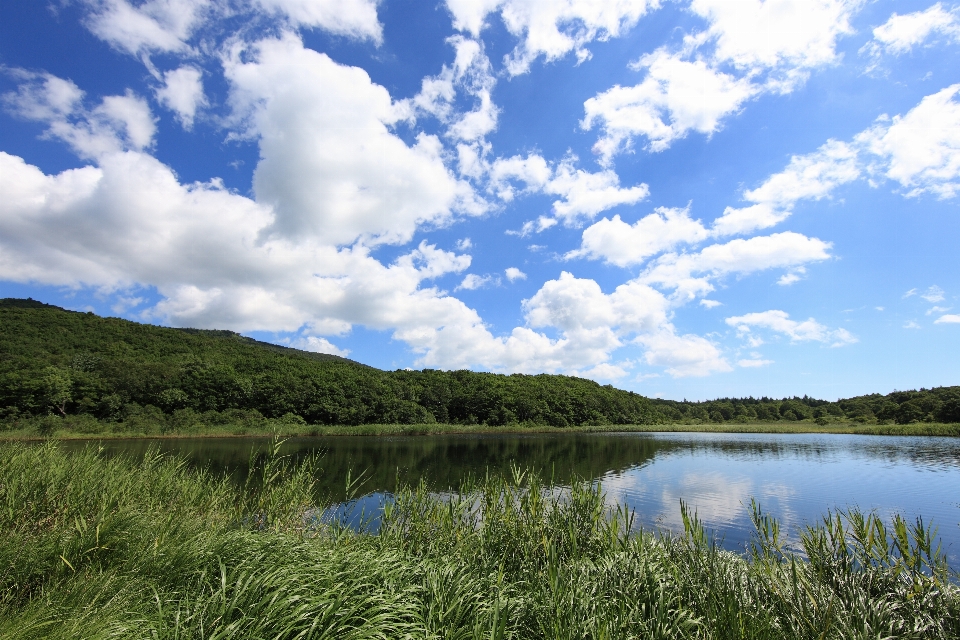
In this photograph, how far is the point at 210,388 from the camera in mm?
72562

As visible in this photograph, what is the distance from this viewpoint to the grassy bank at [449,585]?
4.00 m

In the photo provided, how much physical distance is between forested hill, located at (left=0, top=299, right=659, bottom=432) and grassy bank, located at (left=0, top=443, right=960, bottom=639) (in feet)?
203

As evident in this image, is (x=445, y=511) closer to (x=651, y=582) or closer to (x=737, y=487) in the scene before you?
(x=651, y=582)

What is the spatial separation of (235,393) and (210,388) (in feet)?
12.7

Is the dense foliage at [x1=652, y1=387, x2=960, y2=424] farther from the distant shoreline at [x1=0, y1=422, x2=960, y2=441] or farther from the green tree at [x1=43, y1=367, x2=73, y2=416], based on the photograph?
the green tree at [x1=43, y1=367, x2=73, y2=416]

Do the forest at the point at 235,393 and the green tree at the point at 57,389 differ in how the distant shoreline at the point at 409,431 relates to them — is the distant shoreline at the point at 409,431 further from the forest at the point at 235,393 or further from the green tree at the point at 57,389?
the green tree at the point at 57,389

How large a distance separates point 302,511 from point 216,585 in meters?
5.94

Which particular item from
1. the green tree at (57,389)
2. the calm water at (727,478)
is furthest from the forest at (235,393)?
the calm water at (727,478)

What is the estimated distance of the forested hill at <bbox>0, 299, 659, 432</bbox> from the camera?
58.4m

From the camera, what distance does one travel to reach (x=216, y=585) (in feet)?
16.1

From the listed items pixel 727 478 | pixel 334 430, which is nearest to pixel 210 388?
pixel 334 430

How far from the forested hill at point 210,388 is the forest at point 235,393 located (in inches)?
8.2

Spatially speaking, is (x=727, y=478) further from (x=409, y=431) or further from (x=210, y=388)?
(x=210, y=388)

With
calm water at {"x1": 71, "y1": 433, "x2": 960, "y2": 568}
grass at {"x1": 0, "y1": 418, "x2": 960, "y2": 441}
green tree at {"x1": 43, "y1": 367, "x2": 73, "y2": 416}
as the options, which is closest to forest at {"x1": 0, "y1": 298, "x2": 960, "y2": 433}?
green tree at {"x1": 43, "y1": 367, "x2": 73, "y2": 416}
